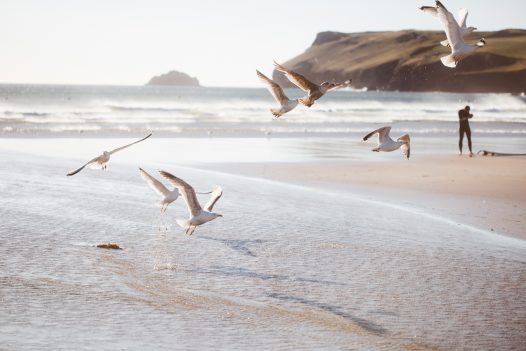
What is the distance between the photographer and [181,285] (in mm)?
8094

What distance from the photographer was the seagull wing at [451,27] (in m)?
9.17

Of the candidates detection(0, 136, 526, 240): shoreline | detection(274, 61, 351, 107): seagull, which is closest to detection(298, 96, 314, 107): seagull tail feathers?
detection(274, 61, 351, 107): seagull

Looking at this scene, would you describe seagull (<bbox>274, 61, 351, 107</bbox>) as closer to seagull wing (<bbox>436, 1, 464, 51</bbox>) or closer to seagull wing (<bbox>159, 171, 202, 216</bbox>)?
seagull wing (<bbox>436, 1, 464, 51</bbox>)

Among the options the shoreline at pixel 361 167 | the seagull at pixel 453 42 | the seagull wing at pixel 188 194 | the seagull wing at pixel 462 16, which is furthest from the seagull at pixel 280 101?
the shoreline at pixel 361 167

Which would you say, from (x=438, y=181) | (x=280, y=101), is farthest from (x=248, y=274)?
(x=438, y=181)

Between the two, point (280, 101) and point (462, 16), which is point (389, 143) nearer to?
point (280, 101)

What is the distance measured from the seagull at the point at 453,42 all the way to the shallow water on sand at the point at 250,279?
2478 mm

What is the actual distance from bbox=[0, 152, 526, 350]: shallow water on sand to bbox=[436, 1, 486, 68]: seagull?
248 cm

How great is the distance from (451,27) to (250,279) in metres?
3.92

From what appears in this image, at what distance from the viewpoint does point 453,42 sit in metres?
9.71

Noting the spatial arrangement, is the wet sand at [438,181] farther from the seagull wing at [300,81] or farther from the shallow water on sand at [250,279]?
the seagull wing at [300,81]

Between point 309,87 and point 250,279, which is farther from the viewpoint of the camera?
point 309,87

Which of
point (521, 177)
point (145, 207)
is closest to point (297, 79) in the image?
point (145, 207)

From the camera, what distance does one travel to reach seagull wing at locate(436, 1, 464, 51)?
917 centimetres
